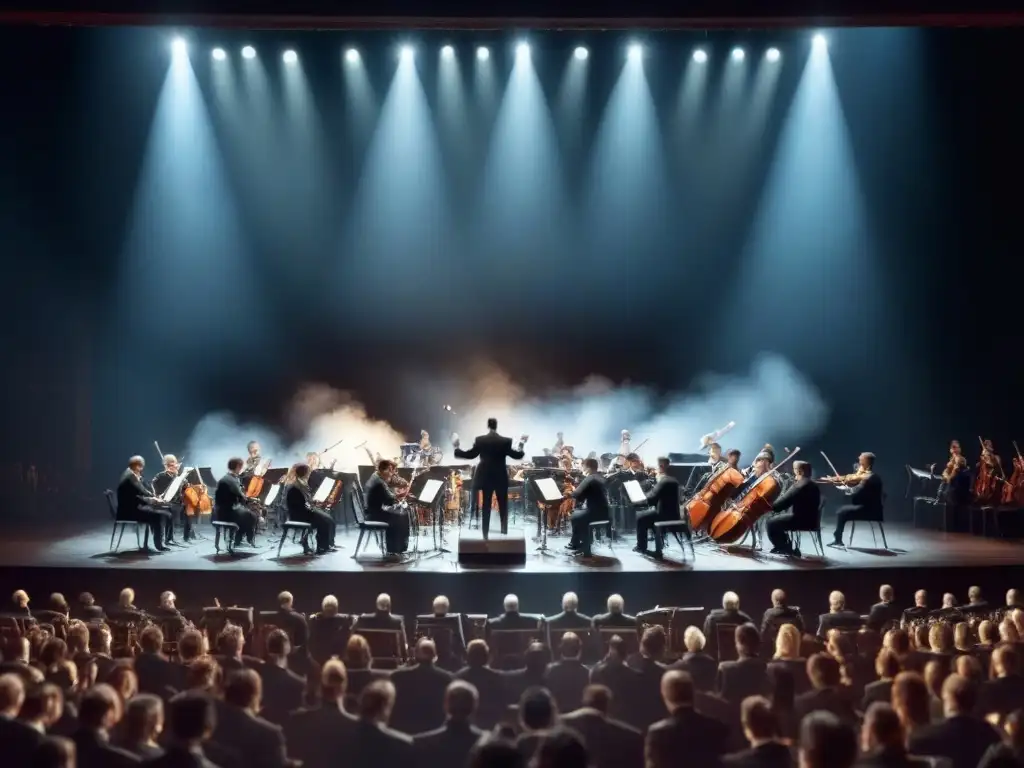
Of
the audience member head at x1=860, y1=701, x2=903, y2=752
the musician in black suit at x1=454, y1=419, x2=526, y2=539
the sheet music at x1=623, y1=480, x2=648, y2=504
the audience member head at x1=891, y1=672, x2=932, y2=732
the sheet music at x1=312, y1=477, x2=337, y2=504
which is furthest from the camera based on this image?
the sheet music at x1=312, y1=477, x2=337, y2=504

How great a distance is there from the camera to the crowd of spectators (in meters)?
3.83

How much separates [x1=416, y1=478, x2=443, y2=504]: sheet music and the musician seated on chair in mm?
4010

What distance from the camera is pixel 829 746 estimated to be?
343 cm

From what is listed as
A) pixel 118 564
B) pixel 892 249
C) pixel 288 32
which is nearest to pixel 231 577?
pixel 118 564

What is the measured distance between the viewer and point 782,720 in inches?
194

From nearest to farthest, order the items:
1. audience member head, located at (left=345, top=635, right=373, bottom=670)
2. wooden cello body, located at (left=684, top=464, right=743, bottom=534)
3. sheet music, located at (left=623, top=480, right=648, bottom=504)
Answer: audience member head, located at (left=345, top=635, right=373, bottom=670) → sheet music, located at (left=623, top=480, right=648, bottom=504) → wooden cello body, located at (left=684, top=464, right=743, bottom=534)

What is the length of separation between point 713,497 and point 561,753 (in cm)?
802

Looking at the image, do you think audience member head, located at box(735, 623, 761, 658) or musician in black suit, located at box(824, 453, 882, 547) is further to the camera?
musician in black suit, located at box(824, 453, 882, 547)

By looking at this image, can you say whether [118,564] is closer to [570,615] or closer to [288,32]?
[570,615]

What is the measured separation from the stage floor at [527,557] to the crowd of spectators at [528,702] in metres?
2.29

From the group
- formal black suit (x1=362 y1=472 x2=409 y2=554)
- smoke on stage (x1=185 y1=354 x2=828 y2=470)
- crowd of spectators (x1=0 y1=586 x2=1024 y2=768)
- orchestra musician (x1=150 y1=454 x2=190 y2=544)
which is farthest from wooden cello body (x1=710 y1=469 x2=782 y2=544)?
orchestra musician (x1=150 y1=454 x2=190 y2=544)

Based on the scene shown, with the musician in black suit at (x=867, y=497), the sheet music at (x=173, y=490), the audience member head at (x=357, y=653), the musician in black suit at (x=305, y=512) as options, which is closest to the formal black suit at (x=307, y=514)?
the musician in black suit at (x=305, y=512)

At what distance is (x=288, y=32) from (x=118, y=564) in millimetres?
9766

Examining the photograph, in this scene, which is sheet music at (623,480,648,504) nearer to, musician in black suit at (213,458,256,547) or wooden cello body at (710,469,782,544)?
wooden cello body at (710,469,782,544)
